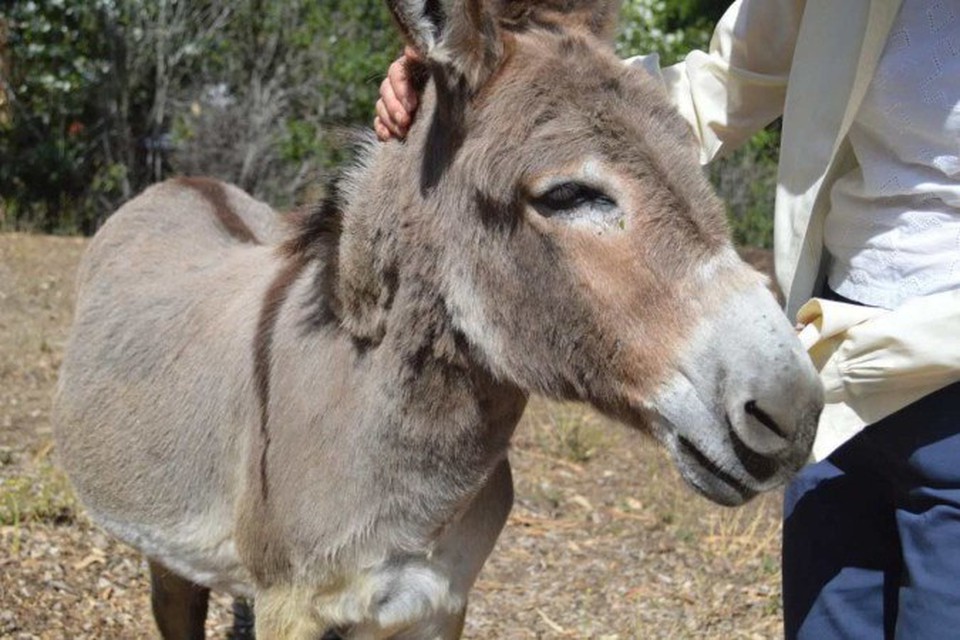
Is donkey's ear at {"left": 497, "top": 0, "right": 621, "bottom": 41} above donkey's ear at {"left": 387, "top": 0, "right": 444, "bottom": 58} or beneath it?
beneath

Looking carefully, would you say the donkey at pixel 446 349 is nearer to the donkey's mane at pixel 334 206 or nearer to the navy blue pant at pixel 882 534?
the donkey's mane at pixel 334 206

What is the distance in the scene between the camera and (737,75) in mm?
2467

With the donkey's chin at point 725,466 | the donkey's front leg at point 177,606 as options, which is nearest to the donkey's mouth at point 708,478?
the donkey's chin at point 725,466

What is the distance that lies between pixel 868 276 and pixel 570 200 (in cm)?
53

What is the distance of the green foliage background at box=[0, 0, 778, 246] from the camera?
31.6 ft

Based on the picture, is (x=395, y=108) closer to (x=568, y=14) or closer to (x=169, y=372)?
(x=568, y=14)

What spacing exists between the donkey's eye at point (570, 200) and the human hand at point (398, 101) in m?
0.42

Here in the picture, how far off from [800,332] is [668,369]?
1.10 feet

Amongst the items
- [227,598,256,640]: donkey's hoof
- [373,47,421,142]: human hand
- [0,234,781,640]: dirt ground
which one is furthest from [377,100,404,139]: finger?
[227,598,256,640]: donkey's hoof

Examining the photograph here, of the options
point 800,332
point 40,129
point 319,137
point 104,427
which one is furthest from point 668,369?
point 40,129

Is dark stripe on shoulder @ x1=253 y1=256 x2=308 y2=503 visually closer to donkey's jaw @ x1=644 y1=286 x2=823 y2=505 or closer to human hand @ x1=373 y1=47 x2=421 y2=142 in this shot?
human hand @ x1=373 y1=47 x2=421 y2=142

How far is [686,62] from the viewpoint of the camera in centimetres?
259

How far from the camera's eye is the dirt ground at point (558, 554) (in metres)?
4.00

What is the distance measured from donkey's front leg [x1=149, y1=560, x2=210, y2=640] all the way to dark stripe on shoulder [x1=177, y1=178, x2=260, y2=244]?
3.24 ft
